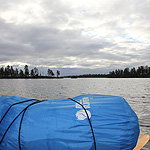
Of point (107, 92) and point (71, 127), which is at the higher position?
point (71, 127)

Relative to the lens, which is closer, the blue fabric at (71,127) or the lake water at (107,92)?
the blue fabric at (71,127)

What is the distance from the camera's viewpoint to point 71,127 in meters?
3.75

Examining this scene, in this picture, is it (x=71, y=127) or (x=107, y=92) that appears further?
(x=107, y=92)

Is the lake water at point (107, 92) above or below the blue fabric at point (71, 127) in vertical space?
below

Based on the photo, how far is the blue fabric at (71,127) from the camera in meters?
3.62

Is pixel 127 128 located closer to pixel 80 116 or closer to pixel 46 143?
pixel 80 116


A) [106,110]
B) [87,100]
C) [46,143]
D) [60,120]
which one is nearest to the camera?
[46,143]

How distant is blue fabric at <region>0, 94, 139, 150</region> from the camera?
3.62 m

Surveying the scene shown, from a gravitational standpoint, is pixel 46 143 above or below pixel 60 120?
below

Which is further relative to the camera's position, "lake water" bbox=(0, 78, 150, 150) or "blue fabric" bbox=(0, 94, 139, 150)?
"lake water" bbox=(0, 78, 150, 150)

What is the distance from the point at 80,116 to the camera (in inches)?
154

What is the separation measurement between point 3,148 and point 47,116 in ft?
4.93

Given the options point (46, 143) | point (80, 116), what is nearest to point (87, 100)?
point (80, 116)

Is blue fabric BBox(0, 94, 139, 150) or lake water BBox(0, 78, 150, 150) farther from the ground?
blue fabric BBox(0, 94, 139, 150)
